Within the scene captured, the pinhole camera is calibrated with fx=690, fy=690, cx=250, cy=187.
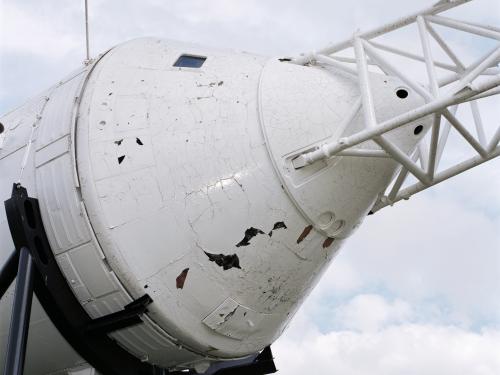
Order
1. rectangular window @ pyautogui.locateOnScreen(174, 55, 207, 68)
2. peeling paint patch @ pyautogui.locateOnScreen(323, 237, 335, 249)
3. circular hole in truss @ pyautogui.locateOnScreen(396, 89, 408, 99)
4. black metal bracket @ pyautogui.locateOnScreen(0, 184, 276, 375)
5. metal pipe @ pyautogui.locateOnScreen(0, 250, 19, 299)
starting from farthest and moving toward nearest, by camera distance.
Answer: rectangular window @ pyautogui.locateOnScreen(174, 55, 207, 68)
peeling paint patch @ pyautogui.locateOnScreen(323, 237, 335, 249)
circular hole in truss @ pyautogui.locateOnScreen(396, 89, 408, 99)
metal pipe @ pyautogui.locateOnScreen(0, 250, 19, 299)
black metal bracket @ pyautogui.locateOnScreen(0, 184, 276, 375)

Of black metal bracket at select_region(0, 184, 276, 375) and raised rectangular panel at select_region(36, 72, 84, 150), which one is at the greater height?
raised rectangular panel at select_region(36, 72, 84, 150)

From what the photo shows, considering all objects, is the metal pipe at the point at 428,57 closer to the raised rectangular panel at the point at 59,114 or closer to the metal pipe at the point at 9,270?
the raised rectangular panel at the point at 59,114

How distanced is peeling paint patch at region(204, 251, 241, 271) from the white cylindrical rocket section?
13 mm

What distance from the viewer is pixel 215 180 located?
6.20m

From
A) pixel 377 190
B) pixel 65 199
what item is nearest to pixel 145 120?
pixel 65 199

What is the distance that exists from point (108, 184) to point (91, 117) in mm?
742

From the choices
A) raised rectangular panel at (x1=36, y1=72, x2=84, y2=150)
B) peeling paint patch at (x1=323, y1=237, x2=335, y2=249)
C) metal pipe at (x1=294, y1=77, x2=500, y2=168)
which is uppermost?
raised rectangular panel at (x1=36, y1=72, x2=84, y2=150)

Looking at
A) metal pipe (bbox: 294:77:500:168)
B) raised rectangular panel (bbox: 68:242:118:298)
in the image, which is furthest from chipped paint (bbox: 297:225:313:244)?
raised rectangular panel (bbox: 68:242:118:298)

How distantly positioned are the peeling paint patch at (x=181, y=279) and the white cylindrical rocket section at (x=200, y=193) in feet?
0.04

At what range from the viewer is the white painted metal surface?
20.0ft

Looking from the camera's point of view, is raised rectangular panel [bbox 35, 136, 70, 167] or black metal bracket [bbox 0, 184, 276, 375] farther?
raised rectangular panel [bbox 35, 136, 70, 167]

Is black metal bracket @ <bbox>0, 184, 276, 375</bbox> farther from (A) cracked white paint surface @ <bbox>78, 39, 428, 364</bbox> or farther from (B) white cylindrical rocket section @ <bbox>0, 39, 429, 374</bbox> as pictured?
(A) cracked white paint surface @ <bbox>78, 39, 428, 364</bbox>

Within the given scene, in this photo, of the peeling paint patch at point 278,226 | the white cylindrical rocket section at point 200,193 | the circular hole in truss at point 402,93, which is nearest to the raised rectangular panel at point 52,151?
the white cylindrical rocket section at point 200,193

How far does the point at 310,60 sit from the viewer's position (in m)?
7.03
